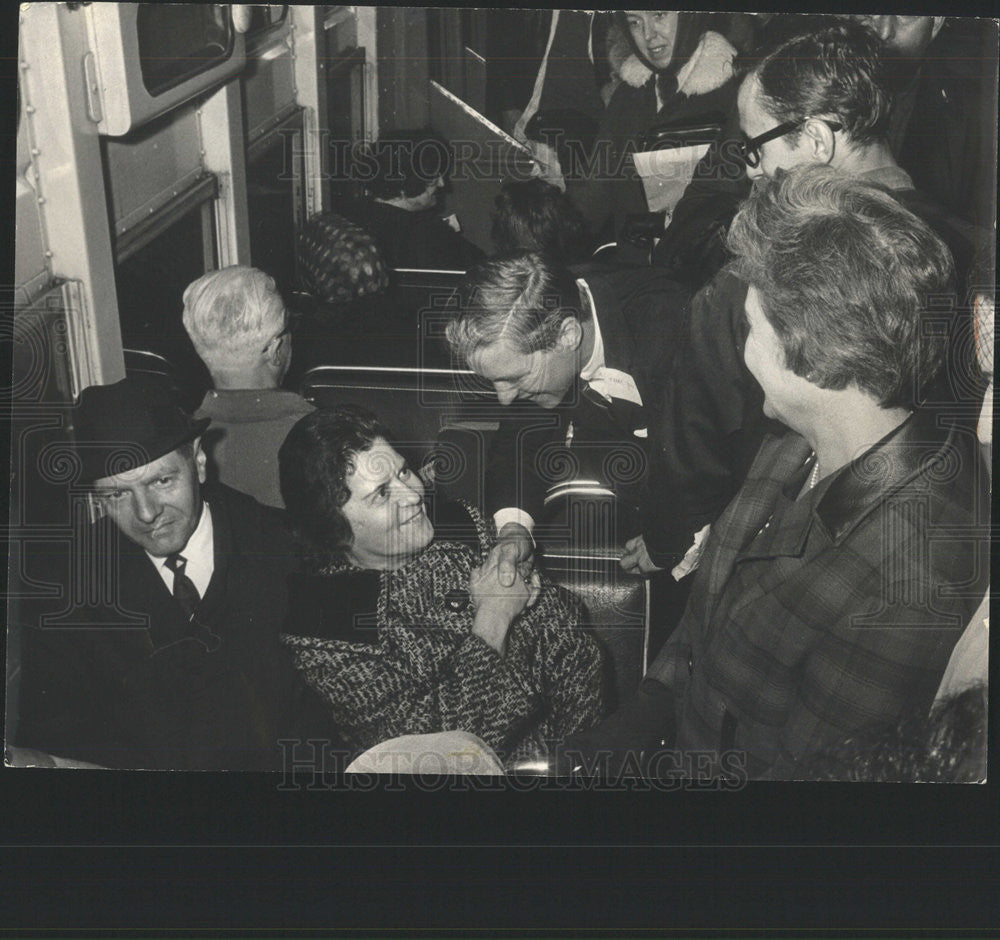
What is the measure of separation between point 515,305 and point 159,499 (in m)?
0.74

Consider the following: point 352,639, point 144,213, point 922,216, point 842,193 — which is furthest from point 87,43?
point 922,216

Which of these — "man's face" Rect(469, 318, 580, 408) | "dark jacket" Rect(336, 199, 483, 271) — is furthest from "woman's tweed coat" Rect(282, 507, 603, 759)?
"dark jacket" Rect(336, 199, 483, 271)

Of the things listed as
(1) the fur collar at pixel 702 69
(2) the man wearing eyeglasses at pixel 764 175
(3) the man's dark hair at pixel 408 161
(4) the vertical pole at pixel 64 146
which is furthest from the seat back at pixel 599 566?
(4) the vertical pole at pixel 64 146

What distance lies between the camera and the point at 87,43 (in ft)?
6.94

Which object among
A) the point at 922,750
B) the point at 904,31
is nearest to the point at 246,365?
the point at 904,31

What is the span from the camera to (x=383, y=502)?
2.21 m

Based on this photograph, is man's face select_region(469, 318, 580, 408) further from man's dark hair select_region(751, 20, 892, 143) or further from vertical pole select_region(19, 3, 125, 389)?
vertical pole select_region(19, 3, 125, 389)

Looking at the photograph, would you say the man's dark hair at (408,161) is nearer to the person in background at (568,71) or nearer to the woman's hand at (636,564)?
the person in background at (568,71)

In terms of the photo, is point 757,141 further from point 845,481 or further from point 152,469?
point 152,469

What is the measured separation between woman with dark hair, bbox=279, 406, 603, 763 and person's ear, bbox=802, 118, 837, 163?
89 centimetres

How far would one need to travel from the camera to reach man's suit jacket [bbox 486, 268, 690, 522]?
2.21m

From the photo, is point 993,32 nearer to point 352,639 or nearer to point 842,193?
point 842,193

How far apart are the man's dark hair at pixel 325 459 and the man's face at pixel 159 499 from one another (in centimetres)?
17

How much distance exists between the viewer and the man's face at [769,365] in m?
2.15
